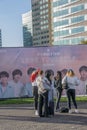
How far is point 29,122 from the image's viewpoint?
15.0m

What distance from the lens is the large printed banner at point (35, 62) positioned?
29438 millimetres

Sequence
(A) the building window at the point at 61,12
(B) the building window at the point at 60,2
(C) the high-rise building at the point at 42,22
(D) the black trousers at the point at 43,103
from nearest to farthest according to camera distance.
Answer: (D) the black trousers at the point at 43,103 < (A) the building window at the point at 61,12 < (B) the building window at the point at 60,2 < (C) the high-rise building at the point at 42,22

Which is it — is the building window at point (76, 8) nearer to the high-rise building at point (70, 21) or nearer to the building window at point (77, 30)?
the high-rise building at point (70, 21)

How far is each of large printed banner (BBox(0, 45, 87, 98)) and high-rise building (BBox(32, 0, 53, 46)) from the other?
448 ft

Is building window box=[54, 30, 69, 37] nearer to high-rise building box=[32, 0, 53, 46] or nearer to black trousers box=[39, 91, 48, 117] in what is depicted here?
high-rise building box=[32, 0, 53, 46]

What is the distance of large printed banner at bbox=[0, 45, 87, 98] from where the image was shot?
96.6 feet

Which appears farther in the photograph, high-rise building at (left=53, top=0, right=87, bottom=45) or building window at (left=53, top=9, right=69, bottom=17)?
building window at (left=53, top=9, right=69, bottom=17)

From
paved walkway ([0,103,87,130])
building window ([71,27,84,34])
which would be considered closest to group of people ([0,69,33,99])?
paved walkway ([0,103,87,130])

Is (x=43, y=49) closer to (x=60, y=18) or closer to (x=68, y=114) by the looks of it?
(x=68, y=114)

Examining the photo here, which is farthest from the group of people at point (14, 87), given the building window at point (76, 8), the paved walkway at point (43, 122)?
the building window at point (76, 8)

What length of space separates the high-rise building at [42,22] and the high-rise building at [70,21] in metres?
16.2

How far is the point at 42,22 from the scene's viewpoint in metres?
185

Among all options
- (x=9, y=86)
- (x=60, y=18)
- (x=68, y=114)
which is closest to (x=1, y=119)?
(x=68, y=114)

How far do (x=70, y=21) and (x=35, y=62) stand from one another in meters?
113
